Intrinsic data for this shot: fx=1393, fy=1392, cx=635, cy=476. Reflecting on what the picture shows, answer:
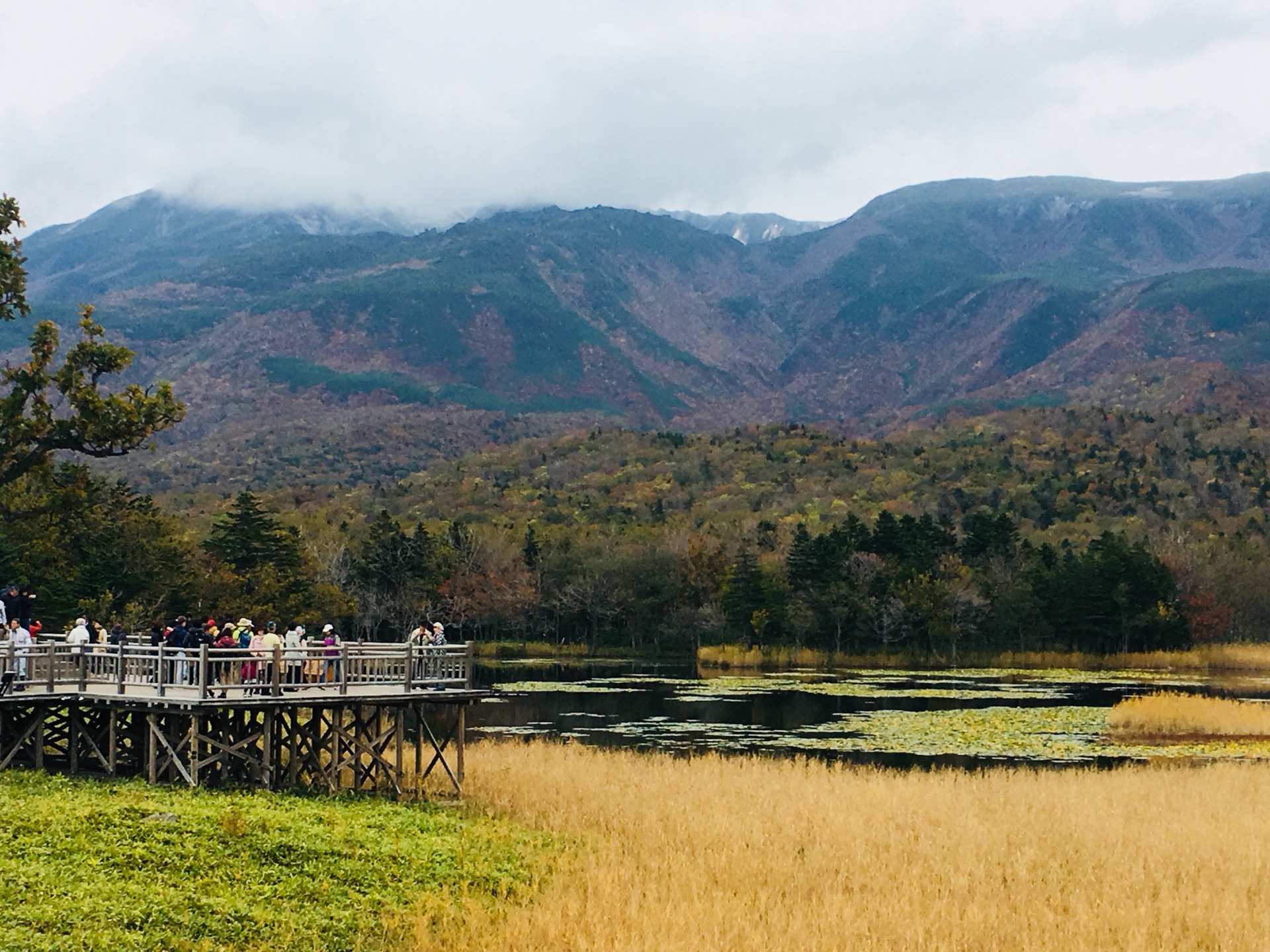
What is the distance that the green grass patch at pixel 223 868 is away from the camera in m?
23.0

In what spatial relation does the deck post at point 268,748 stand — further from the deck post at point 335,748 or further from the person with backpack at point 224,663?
the deck post at point 335,748

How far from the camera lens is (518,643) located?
461 feet

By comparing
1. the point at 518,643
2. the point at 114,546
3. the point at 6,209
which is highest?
the point at 6,209

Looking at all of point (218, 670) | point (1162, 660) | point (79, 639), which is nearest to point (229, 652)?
point (218, 670)

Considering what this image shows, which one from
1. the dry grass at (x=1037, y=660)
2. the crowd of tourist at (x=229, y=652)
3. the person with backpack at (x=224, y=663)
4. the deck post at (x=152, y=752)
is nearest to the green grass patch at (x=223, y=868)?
the deck post at (x=152, y=752)

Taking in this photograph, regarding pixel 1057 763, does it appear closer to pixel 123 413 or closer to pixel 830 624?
pixel 123 413

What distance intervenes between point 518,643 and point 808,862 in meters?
110

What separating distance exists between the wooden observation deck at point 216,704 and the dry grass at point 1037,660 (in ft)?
272

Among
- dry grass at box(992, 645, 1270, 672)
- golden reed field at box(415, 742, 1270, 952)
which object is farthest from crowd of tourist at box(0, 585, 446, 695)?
dry grass at box(992, 645, 1270, 672)

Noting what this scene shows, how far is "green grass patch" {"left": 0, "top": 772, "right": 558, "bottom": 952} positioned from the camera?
23.0m

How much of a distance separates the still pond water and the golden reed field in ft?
29.0

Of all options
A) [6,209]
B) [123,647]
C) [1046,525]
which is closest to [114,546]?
[6,209]

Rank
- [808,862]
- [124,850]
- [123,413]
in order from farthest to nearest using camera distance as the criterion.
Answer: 1. [123,413]
2. [808,862]
3. [124,850]

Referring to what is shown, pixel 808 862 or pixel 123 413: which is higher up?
pixel 123 413
